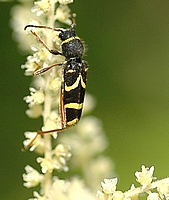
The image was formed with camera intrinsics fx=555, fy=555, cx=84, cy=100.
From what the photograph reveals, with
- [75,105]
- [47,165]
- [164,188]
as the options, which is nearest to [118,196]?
[164,188]

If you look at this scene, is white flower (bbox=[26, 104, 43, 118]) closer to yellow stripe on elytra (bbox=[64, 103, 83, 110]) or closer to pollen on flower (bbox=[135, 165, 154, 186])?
yellow stripe on elytra (bbox=[64, 103, 83, 110])

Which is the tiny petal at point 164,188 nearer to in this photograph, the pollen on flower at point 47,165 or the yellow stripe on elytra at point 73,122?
the pollen on flower at point 47,165

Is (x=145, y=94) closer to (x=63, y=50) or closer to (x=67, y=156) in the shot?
(x=63, y=50)

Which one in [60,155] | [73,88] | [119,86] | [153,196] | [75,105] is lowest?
[153,196]

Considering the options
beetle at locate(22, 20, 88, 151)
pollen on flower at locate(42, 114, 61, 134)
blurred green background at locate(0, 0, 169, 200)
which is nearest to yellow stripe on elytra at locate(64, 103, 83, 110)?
beetle at locate(22, 20, 88, 151)

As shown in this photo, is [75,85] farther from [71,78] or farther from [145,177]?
[145,177]

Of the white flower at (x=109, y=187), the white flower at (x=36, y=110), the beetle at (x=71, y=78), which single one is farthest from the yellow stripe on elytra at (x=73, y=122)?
the white flower at (x=109, y=187)
